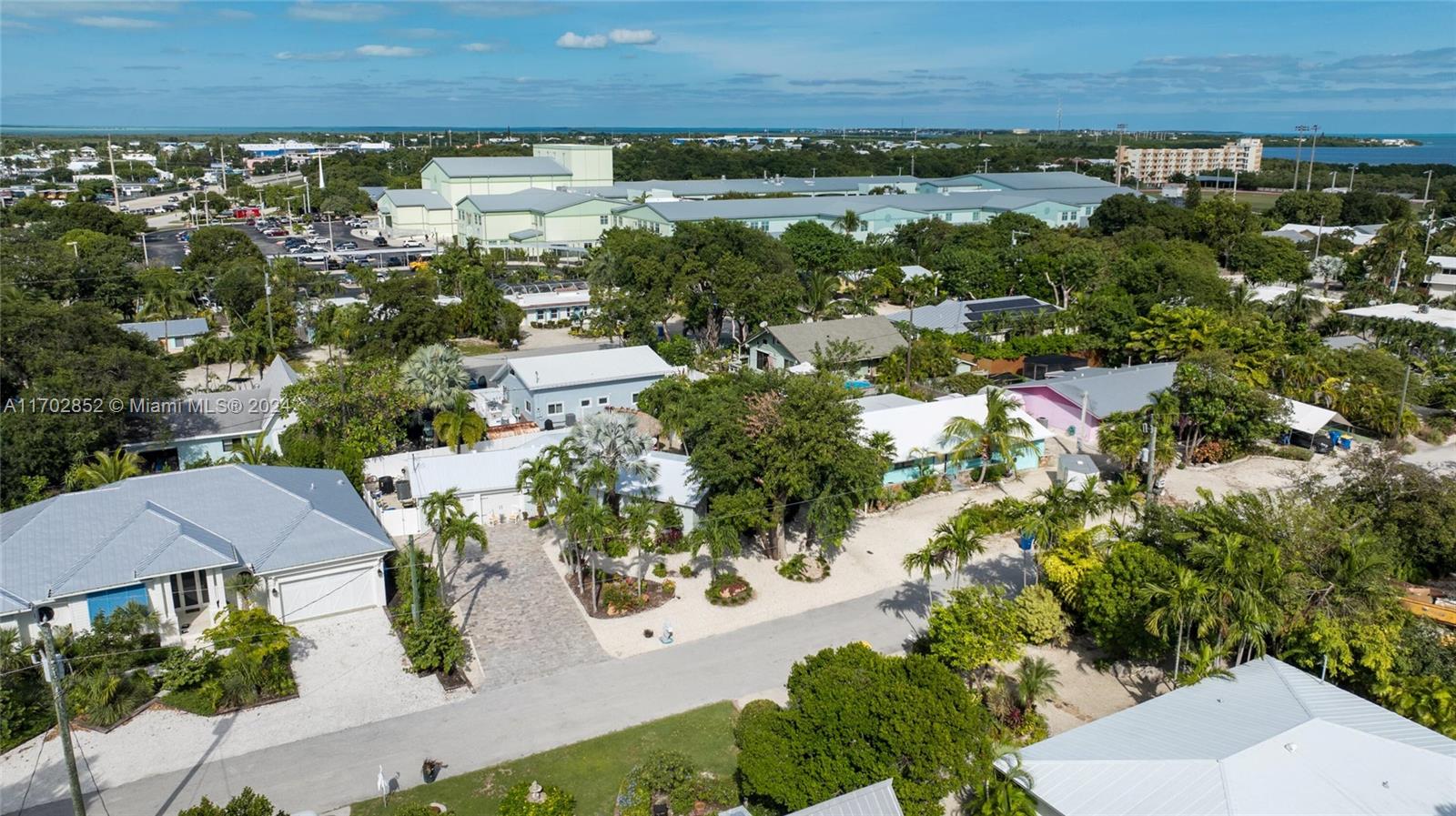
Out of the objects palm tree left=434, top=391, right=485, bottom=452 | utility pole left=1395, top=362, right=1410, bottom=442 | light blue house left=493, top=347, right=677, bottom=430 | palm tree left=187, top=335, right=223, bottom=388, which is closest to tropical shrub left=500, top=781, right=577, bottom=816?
palm tree left=434, top=391, right=485, bottom=452

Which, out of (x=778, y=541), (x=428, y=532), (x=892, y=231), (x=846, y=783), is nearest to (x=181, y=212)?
(x=892, y=231)

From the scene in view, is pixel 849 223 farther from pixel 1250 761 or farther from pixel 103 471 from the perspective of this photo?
pixel 1250 761

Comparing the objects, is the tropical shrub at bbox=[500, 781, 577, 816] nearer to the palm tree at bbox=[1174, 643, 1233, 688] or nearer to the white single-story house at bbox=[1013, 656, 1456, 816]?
the white single-story house at bbox=[1013, 656, 1456, 816]

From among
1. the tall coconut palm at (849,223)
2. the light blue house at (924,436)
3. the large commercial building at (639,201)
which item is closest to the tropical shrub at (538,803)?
the light blue house at (924,436)

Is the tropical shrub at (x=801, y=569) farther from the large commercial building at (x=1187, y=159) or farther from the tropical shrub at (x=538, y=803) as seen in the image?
the large commercial building at (x=1187, y=159)

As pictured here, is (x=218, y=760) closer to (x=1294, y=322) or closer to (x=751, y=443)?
(x=751, y=443)
